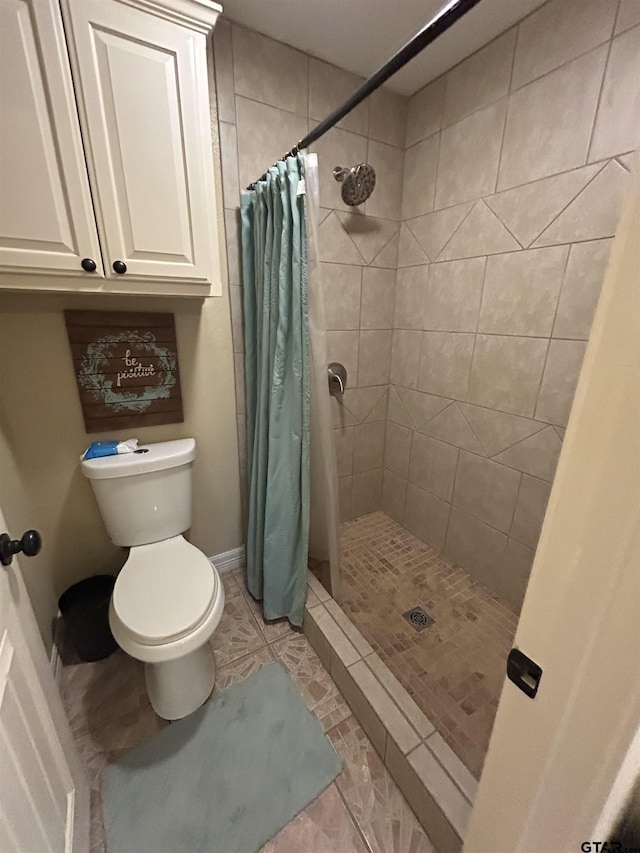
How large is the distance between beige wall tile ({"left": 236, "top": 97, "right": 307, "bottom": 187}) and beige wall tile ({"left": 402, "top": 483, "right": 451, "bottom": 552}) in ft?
5.71

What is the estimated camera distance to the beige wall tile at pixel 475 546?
167 cm

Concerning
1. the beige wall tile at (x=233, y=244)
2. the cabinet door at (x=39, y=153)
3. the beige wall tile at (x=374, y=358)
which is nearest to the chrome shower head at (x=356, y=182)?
the beige wall tile at (x=233, y=244)

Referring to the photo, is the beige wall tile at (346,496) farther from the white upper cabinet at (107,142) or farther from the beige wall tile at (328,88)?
the beige wall tile at (328,88)

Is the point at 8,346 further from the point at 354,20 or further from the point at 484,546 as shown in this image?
the point at 484,546

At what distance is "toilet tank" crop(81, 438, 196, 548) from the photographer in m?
1.30

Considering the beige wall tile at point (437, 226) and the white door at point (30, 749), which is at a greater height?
the beige wall tile at point (437, 226)

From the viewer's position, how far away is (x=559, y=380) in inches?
52.7

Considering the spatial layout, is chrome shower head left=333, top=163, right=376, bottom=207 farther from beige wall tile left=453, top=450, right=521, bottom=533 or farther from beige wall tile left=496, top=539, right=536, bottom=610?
beige wall tile left=496, top=539, right=536, bottom=610

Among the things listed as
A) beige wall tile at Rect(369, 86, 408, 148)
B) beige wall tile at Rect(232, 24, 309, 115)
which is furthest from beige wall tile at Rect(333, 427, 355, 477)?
beige wall tile at Rect(369, 86, 408, 148)

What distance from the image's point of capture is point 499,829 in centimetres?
50

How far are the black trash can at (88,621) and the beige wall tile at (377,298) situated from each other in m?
1.73

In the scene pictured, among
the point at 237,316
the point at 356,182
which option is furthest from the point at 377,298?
the point at 237,316

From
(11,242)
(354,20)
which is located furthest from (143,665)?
(354,20)

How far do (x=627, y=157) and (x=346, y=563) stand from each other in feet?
6.42
